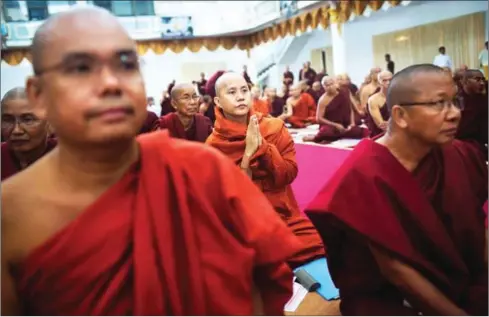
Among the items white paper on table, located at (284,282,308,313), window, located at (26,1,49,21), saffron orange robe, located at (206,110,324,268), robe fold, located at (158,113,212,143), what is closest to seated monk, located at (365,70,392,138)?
robe fold, located at (158,113,212,143)

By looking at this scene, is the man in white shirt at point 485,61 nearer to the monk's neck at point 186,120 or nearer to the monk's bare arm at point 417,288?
the monk's neck at point 186,120

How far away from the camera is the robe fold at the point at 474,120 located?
3.43 metres

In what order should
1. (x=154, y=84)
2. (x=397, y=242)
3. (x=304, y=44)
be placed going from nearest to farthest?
(x=397, y=242) → (x=304, y=44) → (x=154, y=84)

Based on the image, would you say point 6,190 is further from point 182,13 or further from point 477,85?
point 182,13

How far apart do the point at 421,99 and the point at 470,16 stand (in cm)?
1176

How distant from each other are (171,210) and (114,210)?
13cm

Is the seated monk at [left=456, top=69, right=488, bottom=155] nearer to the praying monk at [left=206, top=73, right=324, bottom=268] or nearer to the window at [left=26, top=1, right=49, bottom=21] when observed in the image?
the praying monk at [left=206, top=73, right=324, bottom=268]

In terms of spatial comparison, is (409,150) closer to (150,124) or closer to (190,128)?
(190,128)

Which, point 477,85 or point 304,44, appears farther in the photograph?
point 304,44

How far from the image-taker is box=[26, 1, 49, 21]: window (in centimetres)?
2009

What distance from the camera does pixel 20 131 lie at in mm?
2020

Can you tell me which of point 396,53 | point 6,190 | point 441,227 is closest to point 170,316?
point 6,190

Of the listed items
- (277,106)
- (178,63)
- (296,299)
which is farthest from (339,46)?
(296,299)

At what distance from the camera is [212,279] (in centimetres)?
120
